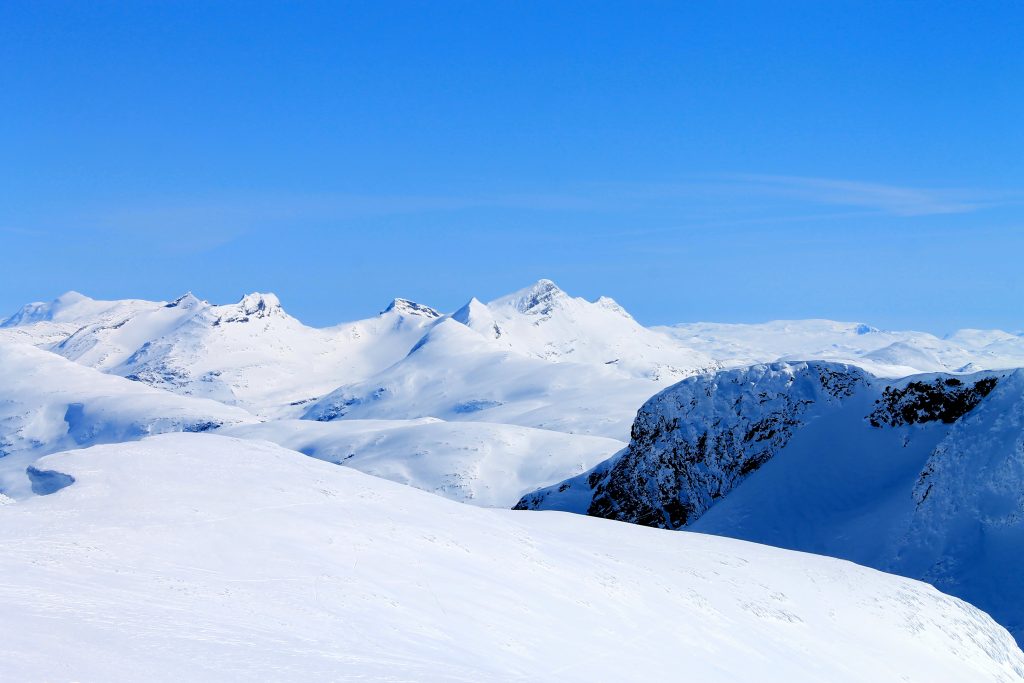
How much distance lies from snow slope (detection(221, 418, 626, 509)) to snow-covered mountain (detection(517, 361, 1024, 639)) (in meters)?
62.0

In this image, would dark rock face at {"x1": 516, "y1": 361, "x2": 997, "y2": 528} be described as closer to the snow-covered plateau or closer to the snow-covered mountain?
the snow-covered mountain

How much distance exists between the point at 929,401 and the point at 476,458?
97141 millimetres

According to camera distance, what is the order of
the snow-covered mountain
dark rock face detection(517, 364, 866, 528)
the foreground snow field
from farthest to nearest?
dark rock face detection(517, 364, 866, 528)
the snow-covered mountain
the foreground snow field

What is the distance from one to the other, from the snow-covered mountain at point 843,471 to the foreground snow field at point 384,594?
11.6 meters

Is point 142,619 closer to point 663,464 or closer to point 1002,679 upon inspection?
point 1002,679

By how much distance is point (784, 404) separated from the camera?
65.8 m

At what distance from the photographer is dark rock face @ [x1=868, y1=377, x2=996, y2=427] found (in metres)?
56.7

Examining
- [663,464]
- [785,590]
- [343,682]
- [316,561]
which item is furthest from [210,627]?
[663,464]

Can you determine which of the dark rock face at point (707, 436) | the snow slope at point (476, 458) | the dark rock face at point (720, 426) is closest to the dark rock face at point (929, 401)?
the dark rock face at point (720, 426)

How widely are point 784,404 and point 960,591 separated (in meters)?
23.1

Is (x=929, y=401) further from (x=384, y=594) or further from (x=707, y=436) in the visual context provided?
(x=384, y=594)

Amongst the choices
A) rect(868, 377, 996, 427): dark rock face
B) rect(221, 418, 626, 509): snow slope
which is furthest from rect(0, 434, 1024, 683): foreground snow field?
rect(221, 418, 626, 509): snow slope

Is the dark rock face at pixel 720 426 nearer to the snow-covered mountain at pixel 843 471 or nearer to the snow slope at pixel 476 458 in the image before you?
the snow-covered mountain at pixel 843 471

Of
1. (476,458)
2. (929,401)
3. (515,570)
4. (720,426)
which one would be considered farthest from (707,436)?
(476,458)
